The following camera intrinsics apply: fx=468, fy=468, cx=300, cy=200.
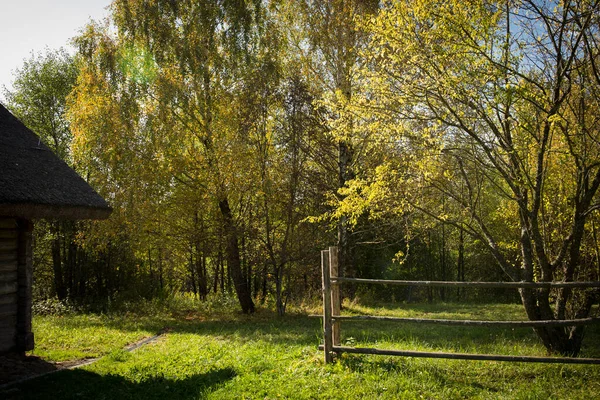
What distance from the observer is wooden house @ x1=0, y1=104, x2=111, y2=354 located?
7156 mm

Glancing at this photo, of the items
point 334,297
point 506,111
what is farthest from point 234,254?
point 506,111

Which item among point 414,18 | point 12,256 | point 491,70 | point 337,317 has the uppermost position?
point 414,18

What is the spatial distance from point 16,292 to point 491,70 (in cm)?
832

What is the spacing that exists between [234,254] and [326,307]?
8.02 metres

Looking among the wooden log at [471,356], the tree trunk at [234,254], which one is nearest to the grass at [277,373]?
the wooden log at [471,356]

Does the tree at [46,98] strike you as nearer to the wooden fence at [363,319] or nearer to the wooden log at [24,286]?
the wooden log at [24,286]

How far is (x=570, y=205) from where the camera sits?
881cm

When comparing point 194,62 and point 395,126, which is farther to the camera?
point 194,62

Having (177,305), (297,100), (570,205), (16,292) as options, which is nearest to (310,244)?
(297,100)

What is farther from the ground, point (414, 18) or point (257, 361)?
point (414, 18)

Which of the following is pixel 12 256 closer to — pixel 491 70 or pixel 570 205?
pixel 491 70

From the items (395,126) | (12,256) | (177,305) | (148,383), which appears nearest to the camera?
(148,383)

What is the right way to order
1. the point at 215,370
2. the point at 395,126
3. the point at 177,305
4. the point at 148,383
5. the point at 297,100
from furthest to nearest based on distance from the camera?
the point at 177,305 < the point at 297,100 < the point at 395,126 < the point at 215,370 < the point at 148,383

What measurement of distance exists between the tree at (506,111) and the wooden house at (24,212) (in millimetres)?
4922
